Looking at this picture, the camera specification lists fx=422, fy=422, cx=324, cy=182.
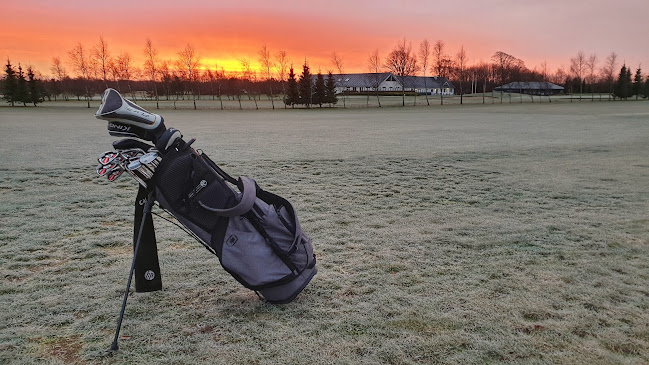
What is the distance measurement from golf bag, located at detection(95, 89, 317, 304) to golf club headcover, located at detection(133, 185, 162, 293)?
0.06ft

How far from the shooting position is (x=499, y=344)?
2.91m

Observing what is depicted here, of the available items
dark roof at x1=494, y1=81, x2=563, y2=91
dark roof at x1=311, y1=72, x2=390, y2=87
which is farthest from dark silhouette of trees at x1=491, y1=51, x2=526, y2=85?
dark roof at x1=311, y1=72, x2=390, y2=87

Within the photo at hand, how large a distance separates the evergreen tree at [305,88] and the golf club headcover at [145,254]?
61.7 metres

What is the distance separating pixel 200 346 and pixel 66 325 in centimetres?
114

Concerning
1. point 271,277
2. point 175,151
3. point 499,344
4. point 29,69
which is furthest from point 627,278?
point 29,69

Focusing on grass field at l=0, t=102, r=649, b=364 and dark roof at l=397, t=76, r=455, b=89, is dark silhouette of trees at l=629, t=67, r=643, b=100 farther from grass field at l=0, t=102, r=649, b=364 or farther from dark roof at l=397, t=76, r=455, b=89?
grass field at l=0, t=102, r=649, b=364

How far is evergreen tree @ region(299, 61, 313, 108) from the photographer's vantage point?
212 ft

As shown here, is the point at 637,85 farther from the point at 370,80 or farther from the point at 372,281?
the point at 372,281

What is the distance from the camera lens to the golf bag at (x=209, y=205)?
9.81 ft

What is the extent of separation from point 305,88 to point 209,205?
63.7 m

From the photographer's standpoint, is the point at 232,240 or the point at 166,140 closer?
the point at 166,140

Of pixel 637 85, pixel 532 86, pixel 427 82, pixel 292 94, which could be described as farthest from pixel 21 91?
pixel 532 86

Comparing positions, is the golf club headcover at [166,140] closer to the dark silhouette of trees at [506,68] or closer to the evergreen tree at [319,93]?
the evergreen tree at [319,93]

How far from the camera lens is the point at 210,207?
10.1 ft
